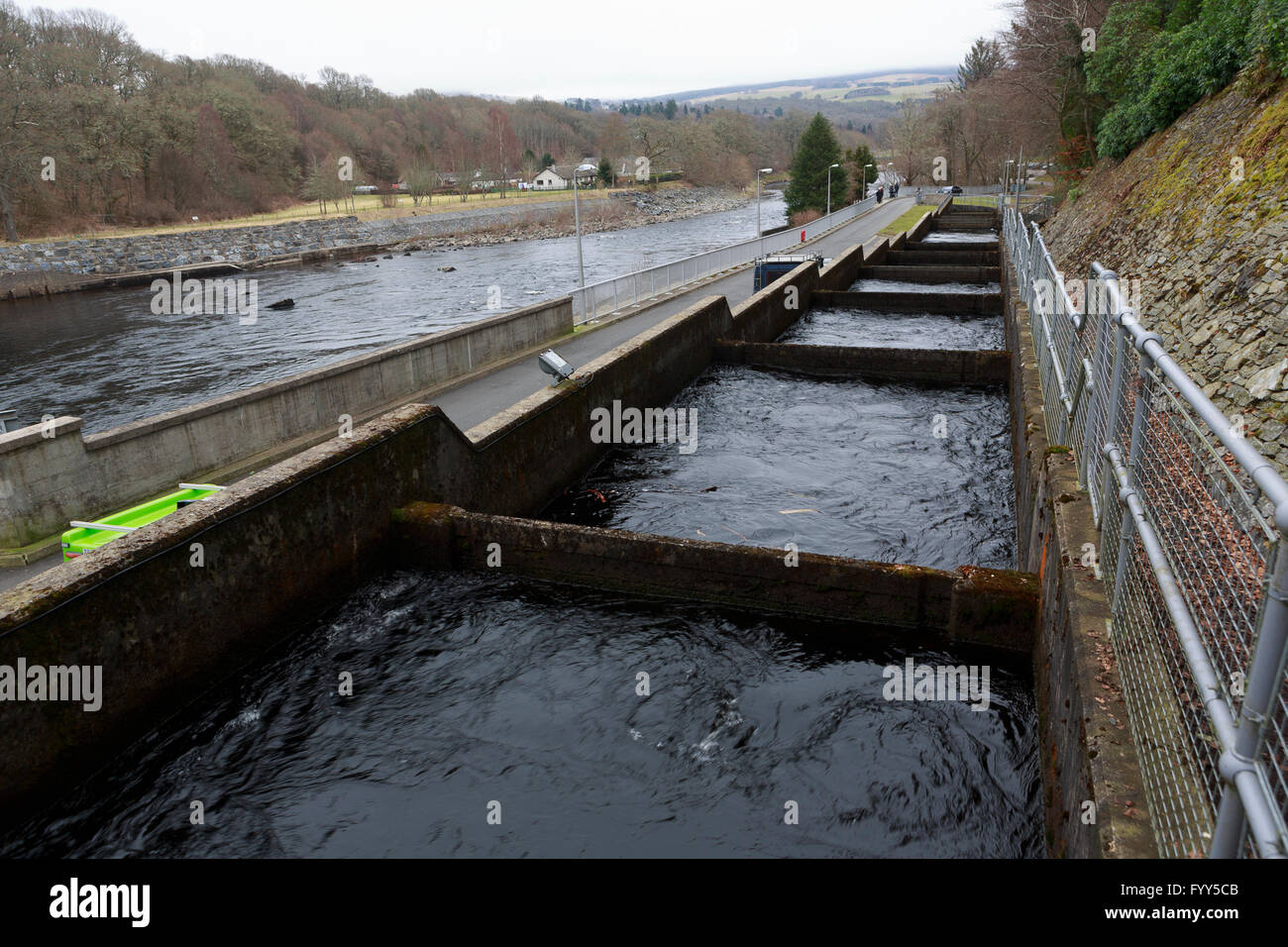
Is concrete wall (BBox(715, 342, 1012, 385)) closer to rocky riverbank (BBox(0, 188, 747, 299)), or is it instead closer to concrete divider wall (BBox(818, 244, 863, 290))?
concrete divider wall (BBox(818, 244, 863, 290))

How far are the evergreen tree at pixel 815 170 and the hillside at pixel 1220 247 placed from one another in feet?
202

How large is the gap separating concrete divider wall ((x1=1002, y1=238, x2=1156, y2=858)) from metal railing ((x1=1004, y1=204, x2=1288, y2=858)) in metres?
0.08

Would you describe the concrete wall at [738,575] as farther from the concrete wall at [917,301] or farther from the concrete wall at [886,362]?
the concrete wall at [917,301]

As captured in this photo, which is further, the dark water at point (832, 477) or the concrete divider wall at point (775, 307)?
the concrete divider wall at point (775, 307)

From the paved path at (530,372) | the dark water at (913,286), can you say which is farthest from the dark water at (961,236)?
the paved path at (530,372)

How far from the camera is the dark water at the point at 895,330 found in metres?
20.8

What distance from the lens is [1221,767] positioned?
2447 millimetres

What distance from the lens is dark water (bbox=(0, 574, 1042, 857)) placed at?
561 centimetres

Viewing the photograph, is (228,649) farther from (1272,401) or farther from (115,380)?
(115,380)

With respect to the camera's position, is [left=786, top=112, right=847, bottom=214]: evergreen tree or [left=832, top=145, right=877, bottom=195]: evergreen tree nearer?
[left=786, top=112, right=847, bottom=214]: evergreen tree

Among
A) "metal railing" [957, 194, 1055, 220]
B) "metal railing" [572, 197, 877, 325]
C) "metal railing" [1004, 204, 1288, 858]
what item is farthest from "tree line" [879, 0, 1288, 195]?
"metal railing" [1004, 204, 1288, 858]

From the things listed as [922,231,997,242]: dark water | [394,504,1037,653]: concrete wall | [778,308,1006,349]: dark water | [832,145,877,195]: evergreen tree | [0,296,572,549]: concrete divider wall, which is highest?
[832,145,877,195]: evergreen tree

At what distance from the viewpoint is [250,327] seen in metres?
40.1
